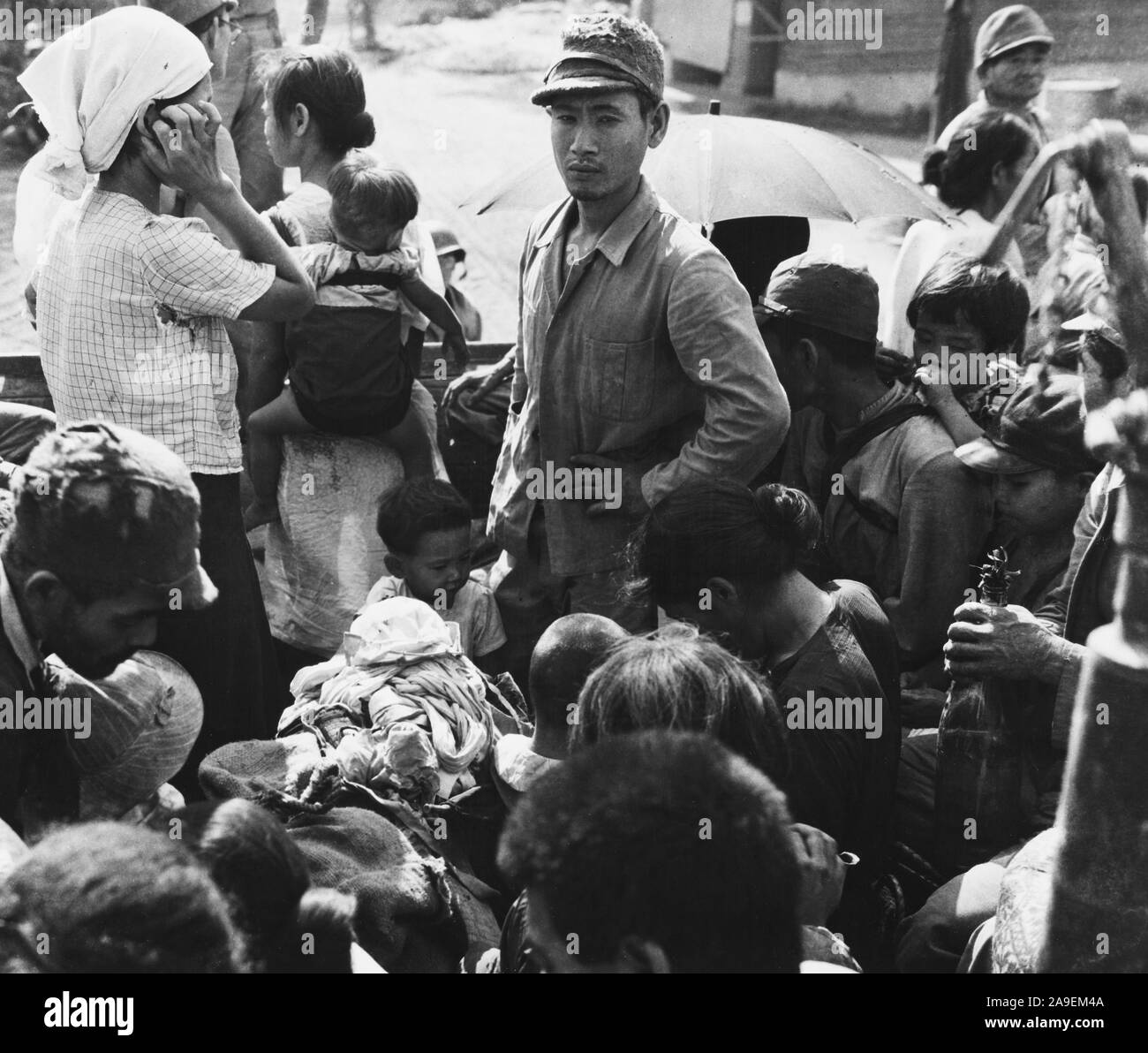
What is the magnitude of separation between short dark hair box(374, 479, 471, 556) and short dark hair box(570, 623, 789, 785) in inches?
70.7

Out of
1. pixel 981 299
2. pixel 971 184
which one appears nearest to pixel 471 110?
pixel 971 184

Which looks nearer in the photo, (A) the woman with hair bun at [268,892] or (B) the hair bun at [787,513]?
(A) the woman with hair bun at [268,892]

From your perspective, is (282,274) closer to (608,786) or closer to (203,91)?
(203,91)

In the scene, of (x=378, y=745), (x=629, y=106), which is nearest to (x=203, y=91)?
(x=629, y=106)

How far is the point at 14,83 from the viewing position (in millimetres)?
9242

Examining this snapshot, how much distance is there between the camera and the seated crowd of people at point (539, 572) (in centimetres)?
188

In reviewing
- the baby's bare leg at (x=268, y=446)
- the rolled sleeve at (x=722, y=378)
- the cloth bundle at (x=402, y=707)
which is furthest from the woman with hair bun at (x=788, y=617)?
the baby's bare leg at (x=268, y=446)

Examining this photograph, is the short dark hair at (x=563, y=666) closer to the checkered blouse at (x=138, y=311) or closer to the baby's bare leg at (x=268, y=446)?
the checkered blouse at (x=138, y=311)

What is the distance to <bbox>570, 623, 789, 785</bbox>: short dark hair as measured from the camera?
7.84 ft

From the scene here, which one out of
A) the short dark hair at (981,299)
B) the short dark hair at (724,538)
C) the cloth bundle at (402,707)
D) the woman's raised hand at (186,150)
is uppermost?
the woman's raised hand at (186,150)

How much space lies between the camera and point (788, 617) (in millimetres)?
3162

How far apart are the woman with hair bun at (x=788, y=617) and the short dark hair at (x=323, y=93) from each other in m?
2.24

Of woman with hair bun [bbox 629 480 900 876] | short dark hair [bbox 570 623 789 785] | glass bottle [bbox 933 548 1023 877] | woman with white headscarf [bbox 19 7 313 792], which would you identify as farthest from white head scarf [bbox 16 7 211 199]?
glass bottle [bbox 933 548 1023 877]

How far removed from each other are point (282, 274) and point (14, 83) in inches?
253
